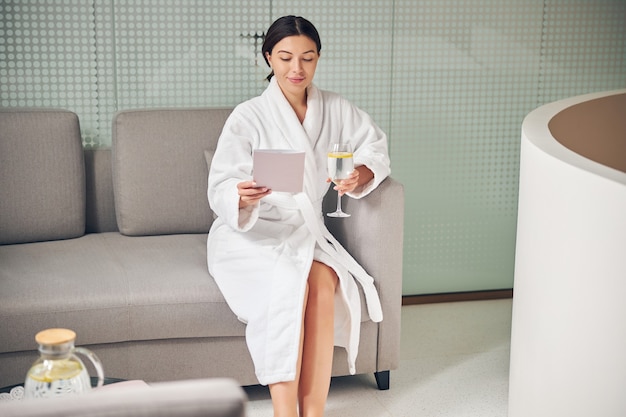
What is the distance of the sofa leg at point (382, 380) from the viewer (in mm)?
3152

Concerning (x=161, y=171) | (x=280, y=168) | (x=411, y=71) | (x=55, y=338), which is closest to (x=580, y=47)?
(x=411, y=71)

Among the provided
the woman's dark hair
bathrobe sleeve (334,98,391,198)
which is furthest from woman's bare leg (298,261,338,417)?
the woman's dark hair

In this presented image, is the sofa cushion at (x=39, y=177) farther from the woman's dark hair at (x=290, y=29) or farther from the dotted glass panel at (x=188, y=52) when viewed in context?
the woman's dark hair at (x=290, y=29)

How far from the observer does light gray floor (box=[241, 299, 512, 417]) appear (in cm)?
301

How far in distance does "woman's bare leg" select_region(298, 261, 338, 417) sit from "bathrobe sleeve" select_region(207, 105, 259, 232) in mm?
322

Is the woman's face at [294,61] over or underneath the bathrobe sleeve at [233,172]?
over

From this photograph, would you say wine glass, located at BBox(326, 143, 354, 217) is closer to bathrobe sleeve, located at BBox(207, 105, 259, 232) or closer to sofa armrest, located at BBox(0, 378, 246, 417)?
→ bathrobe sleeve, located at BBox(207, 105, 259, 232)

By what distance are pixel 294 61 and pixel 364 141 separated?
40cm

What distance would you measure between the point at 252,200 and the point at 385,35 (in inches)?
61.2

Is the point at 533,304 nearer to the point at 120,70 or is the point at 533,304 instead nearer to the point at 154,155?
the point at 154,155

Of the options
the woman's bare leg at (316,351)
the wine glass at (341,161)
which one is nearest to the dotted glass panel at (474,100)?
the wine glass at (341,161)

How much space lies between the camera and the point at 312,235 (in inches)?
118

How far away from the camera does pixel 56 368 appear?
1568 mm

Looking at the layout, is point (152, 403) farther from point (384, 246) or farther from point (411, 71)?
point (411, 71)
